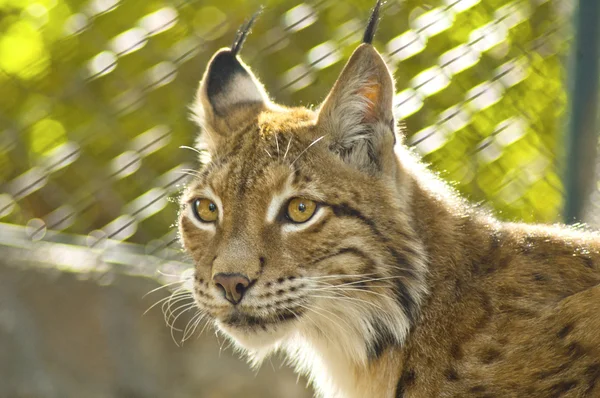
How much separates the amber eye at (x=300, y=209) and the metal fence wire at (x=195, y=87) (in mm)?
1767

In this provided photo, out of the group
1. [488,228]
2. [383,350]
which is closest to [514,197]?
[488,228]

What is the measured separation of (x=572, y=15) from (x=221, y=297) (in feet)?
7.62

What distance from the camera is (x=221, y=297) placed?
3.63 m

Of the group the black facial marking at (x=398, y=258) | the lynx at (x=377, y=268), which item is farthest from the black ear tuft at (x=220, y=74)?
the black facial marking at (x=398, y=258)

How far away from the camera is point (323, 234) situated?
143 inches

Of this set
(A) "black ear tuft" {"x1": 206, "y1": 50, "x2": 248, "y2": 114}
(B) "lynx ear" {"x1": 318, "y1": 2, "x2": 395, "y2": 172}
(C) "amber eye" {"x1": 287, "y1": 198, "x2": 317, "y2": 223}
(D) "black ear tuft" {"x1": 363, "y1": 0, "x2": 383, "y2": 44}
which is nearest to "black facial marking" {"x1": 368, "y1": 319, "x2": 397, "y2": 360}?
(C) "amber eye" {"x1": 287, "y1": 198, "x2": 317, "y2": 223}

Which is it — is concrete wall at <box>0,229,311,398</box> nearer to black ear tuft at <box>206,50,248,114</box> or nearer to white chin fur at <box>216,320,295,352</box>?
black ear tuft at <box>206,50,248,114</box>

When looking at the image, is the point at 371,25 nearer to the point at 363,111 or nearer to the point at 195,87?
the point at 363,111

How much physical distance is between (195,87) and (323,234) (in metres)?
2.25

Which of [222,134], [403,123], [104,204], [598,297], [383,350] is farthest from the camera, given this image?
[104,204]

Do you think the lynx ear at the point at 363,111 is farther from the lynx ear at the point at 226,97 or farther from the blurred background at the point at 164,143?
the blurred background at the point at 164,143

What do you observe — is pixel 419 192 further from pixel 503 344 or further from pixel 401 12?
pixel 401 12

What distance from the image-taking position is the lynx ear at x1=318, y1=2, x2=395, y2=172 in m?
3.65

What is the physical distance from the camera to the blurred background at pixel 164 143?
17.8ft
